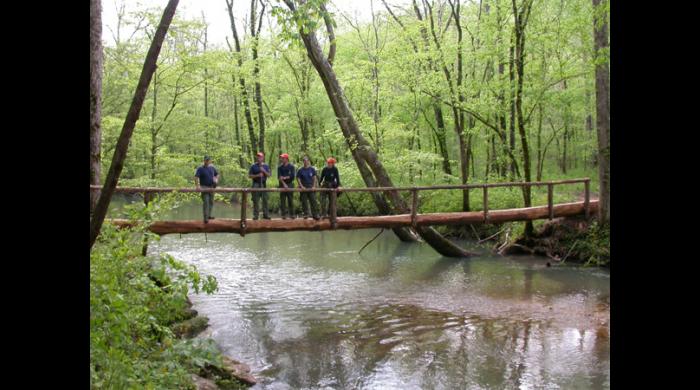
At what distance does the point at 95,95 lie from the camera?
488cm

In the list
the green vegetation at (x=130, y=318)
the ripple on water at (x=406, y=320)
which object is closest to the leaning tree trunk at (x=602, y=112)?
the ripple on water at (x=406, y=320)

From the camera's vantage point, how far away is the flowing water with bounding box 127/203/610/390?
6.48m

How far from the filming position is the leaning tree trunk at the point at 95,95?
15.3 ft

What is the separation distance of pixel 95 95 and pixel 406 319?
6.07 meters

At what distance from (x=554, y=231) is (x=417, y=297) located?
6184 mm

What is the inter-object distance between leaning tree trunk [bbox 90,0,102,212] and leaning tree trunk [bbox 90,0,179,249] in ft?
4.23

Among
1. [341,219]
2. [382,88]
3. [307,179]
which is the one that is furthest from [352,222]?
[382,88]

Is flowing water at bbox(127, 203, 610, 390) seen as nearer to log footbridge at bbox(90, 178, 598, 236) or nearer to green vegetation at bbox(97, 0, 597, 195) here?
log footbridge at bbox(90, 178, 598, 236)

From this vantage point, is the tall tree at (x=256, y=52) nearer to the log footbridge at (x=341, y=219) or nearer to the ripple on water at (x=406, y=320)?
the ripple on water at (x=406, y=320)

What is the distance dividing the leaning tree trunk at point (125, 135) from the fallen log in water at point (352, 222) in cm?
516

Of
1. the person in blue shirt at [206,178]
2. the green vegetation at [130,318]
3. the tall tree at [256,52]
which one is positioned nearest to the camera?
the green vegetation at [130,318]
